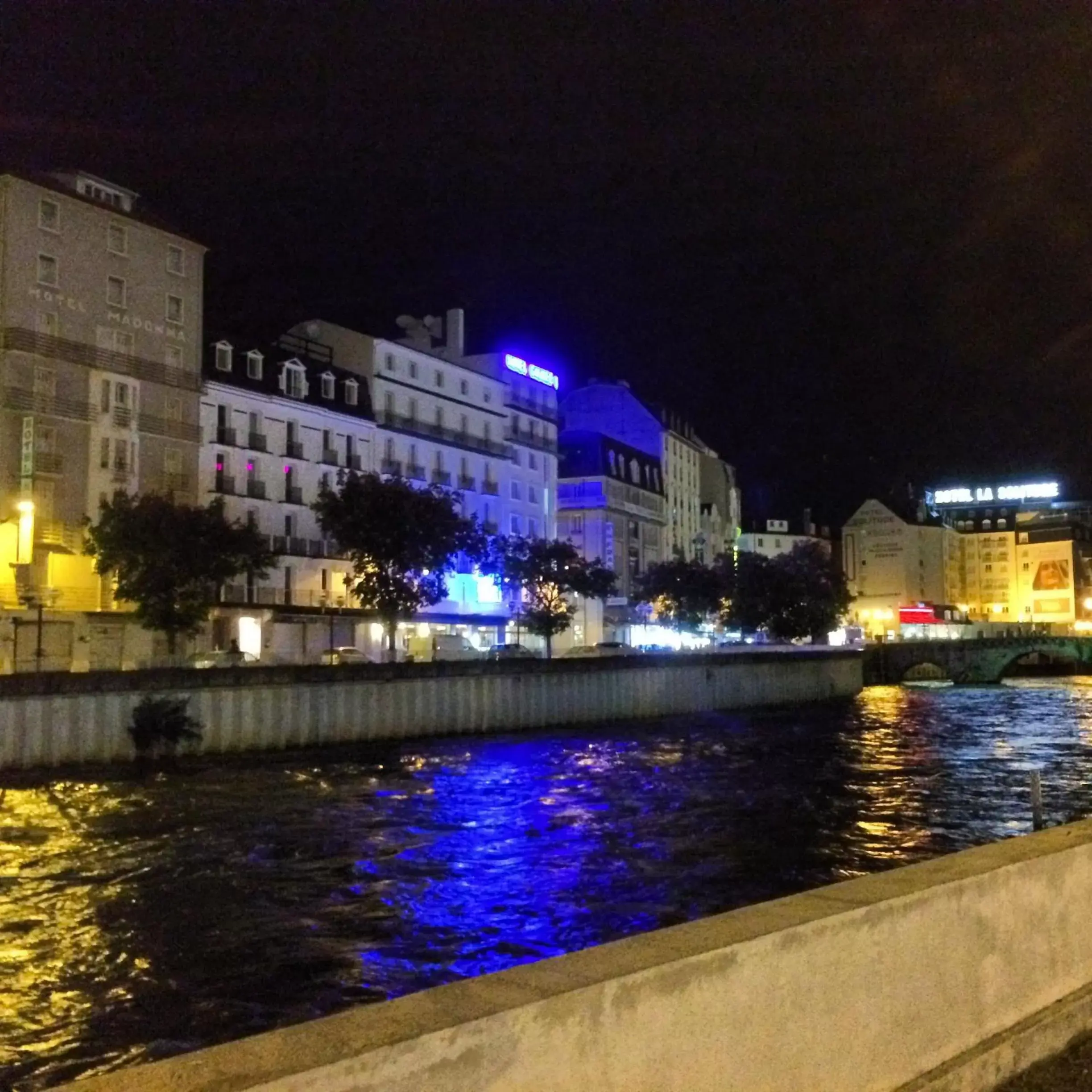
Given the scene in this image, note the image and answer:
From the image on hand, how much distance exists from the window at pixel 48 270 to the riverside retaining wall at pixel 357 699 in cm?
2386

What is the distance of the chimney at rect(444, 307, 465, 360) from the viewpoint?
291ft

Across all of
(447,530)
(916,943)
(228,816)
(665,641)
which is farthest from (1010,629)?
(916,943)

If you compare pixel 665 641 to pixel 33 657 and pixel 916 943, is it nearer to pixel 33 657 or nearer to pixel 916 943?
pixel 33 657

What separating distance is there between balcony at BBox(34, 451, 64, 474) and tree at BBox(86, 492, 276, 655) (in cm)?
375

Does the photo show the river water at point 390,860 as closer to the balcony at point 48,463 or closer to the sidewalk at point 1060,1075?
the sidewalk at point 1060,1075

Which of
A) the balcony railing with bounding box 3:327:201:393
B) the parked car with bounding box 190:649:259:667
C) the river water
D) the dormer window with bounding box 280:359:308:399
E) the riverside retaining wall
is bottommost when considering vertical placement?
the river water

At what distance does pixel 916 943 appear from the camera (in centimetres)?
571

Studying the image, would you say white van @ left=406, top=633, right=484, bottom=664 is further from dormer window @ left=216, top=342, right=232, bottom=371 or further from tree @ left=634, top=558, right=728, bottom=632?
tree @ left=634, top=558, right=728, bottom=632

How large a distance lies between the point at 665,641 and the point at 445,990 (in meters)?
104

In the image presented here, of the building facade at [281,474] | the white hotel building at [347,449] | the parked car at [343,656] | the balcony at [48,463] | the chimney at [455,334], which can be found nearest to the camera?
the balcony at [48,463]

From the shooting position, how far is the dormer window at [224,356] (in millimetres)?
66562

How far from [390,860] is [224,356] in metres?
49.8

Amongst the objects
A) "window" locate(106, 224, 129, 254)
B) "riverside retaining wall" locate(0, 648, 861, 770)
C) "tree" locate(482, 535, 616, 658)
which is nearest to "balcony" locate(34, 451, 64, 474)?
"window" locate(106, 224, 129, 254)

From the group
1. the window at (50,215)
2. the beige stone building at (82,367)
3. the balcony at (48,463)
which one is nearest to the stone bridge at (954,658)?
the beige stone building at (82,367)
